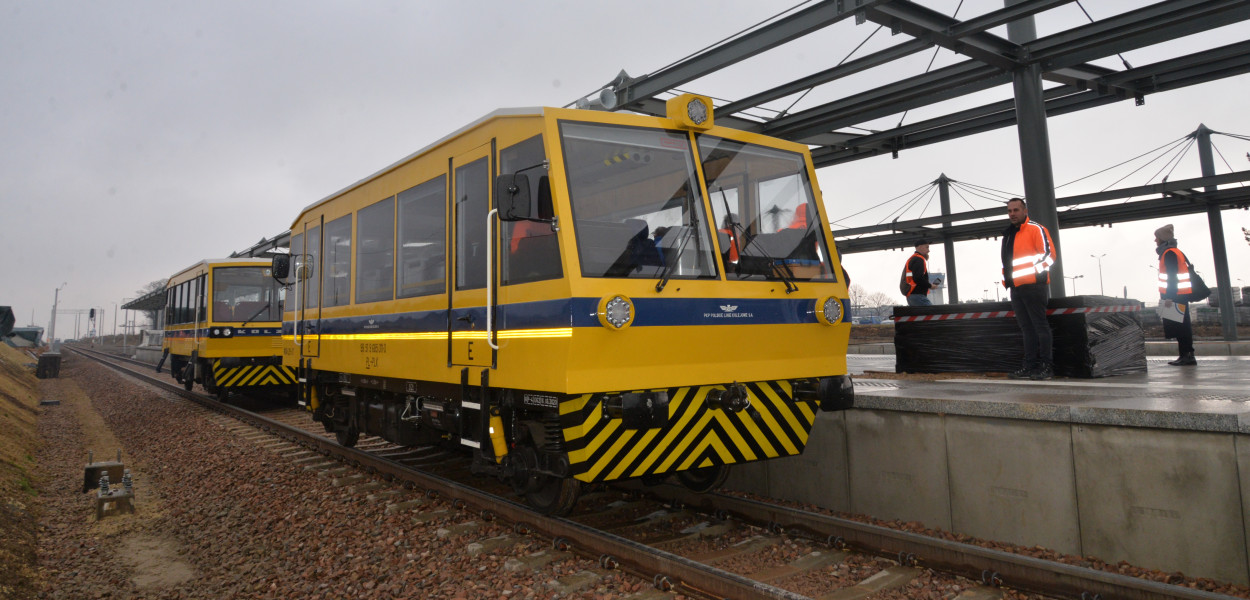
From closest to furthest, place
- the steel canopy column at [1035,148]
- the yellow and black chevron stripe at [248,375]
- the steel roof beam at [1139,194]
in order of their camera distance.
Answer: the steel canopy column at [1035,148], the yellow and black chevron stripe at [248,375], the steel roof beam at [1139,194]

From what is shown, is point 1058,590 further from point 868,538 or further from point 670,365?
point 670,365

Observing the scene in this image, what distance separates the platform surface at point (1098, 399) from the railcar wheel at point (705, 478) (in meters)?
1.21

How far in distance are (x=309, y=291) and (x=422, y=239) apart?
3384 millimetres

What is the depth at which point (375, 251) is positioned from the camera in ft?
22.5

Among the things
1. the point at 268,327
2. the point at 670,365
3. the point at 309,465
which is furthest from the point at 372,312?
the point at 268,327

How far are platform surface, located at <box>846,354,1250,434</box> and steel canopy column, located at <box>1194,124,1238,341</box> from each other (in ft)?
56.9

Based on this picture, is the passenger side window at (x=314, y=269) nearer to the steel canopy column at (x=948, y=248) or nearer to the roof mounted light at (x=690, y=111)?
the roof mounted light at (x=690, y=111)

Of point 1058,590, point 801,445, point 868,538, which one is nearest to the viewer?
point 1058,590

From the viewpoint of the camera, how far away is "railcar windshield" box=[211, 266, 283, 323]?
1449 centimetres

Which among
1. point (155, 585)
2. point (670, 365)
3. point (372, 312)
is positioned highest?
point (372, 312)

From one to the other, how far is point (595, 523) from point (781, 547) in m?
1.42

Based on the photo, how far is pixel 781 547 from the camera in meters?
4.79

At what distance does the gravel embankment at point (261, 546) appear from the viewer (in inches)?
177

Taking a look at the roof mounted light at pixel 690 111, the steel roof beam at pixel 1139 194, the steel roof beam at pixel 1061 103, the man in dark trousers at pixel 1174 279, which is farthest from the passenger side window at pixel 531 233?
the steel roof beam at pixel 1139 194
